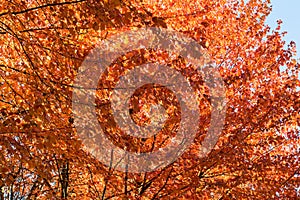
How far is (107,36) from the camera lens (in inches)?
241

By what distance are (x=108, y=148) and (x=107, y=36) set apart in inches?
91.6

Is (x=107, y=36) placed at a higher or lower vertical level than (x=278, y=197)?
higher

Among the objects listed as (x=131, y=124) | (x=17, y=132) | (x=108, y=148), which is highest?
(x=131, y=124)

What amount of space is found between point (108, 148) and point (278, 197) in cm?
431

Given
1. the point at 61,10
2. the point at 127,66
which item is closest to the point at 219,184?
the point at 127,66

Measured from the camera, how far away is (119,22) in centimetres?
455

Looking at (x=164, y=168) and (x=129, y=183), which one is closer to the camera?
(x=164, y=168)

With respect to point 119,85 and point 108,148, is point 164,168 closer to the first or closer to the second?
point 108,148

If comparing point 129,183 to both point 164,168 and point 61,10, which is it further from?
point 61,10

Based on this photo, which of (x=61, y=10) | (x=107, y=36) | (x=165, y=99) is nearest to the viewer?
(x=61, y=10)

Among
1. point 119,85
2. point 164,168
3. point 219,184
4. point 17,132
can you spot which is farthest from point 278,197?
point 17,132

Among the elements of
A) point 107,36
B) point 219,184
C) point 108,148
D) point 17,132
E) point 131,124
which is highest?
point 107,36

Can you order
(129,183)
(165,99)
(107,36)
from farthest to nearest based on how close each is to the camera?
(129,183) → (165,99) → (107,36)

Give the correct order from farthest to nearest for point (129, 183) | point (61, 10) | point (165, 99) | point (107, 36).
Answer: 1. point (129, 183)
2. point (165, 99)
3. point (107, 36)
4. point (61, 10)
